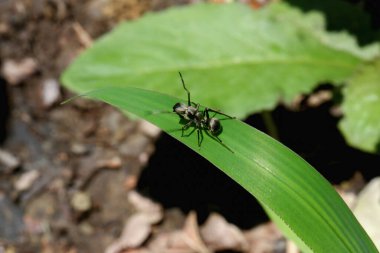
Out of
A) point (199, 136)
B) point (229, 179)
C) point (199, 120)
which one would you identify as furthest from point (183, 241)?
point (199, 136)

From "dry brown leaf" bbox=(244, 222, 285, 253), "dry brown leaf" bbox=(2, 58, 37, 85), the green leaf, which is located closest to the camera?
the green leaf

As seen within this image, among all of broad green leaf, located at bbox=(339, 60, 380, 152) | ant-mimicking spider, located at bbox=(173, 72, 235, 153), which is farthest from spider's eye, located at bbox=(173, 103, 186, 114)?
broad green leaf, located at bbox=(339, 60, 380, 152)

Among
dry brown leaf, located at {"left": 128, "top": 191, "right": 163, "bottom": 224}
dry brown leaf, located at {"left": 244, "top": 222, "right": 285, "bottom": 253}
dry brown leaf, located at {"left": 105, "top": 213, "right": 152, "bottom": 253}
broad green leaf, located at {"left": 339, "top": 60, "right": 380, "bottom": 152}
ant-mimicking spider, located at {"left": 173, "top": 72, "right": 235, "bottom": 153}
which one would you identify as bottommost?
dry brown leaf, located at {"left": 105, "top": 213, "right": 152, "bottom": 253}

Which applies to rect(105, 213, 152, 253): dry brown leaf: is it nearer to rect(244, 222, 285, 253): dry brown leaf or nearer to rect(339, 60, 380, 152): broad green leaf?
rect(244, 222, 285, 253): dry brown leaf

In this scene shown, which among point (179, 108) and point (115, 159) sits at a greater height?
point (179, 108)

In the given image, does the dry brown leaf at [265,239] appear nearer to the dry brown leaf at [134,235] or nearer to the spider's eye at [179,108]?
the dry brown leaf at [134,235]

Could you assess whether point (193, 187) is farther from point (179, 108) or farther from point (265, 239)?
point (179, 108)
